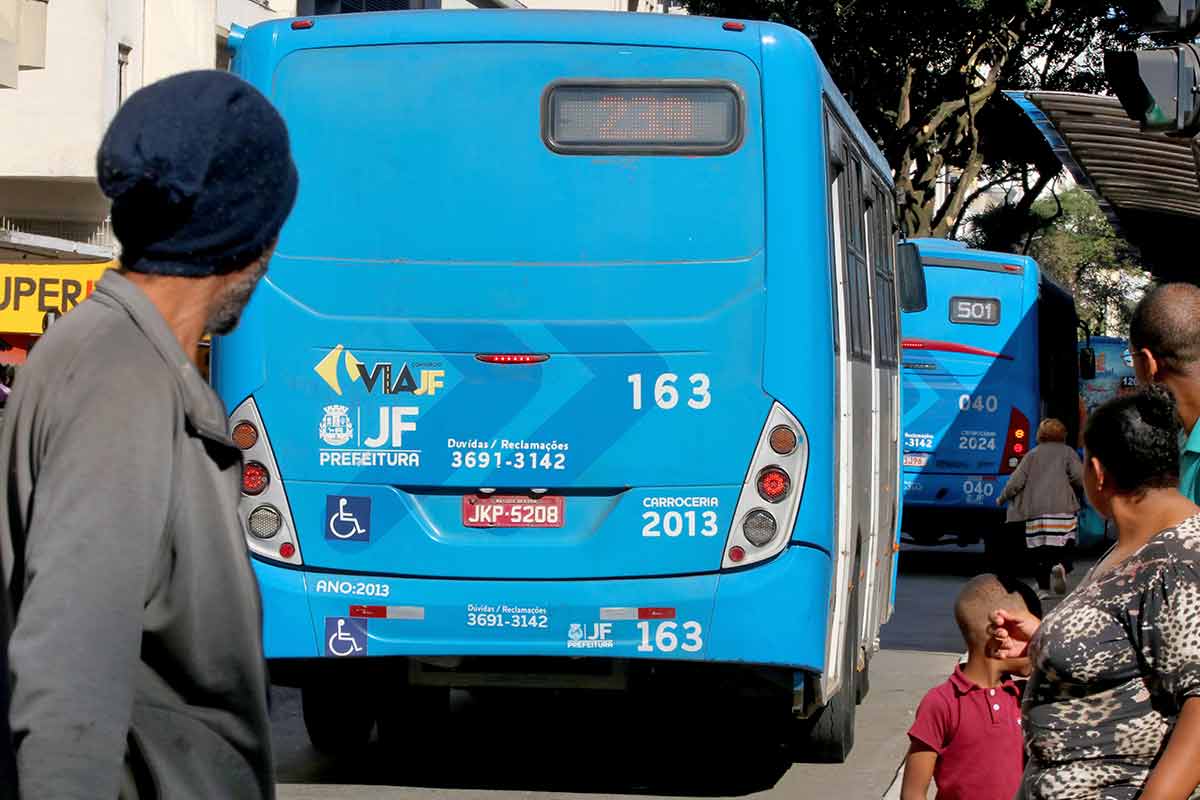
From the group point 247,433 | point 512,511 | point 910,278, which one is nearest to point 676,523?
point 512,511

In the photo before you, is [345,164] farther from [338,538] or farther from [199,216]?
[199,216]

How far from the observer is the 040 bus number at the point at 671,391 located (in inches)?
305

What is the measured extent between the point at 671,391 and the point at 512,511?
765 millimetres

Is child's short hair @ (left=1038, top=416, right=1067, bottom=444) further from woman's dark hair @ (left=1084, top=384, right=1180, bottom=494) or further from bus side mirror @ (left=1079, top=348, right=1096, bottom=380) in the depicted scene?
woman's dark hair @ (left=1084, top=384, right=1180, bottom=494)

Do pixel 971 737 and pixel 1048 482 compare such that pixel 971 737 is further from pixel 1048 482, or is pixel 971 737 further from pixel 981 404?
pixel 981 404

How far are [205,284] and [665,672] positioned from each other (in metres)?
5.68

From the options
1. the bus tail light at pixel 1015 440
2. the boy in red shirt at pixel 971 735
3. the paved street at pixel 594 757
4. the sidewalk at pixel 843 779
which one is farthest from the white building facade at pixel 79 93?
the boy in red shirt at pixel 971 735

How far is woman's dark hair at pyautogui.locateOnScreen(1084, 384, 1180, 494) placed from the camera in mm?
3959

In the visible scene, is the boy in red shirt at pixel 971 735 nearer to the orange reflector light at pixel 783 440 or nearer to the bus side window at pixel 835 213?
the orange reflector light at pixel 783 440

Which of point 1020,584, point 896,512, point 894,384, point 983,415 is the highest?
point 1020,584

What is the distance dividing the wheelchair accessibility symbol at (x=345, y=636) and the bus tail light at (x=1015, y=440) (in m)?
15.6

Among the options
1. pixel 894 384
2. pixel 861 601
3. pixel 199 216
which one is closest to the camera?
pixel 199 216

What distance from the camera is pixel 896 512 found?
1276cm

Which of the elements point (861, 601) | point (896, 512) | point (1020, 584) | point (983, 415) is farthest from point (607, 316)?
point (983, 415)
